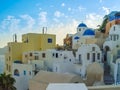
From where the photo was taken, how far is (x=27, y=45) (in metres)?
33.5

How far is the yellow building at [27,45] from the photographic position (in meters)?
32.2

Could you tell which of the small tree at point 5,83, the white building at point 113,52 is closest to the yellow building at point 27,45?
the white building at point 113,52

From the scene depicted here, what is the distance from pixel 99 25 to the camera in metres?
40.5

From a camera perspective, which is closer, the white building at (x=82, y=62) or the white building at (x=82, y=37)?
the white building at (x=82, y=62)

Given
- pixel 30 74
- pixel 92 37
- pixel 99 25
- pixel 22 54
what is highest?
pixel 99 25

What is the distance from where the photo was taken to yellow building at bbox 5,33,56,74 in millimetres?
32250

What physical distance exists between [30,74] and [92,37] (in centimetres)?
977

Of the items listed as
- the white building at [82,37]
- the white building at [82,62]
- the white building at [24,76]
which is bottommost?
the white building at [24,76]

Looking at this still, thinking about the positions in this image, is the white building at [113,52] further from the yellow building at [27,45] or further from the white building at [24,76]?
the yellow building at [27,45]

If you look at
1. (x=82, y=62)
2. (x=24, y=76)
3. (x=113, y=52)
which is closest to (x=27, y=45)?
(x=24, y=76)

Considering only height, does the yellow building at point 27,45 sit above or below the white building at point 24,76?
above

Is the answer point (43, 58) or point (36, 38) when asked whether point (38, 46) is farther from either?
point (43, 58)

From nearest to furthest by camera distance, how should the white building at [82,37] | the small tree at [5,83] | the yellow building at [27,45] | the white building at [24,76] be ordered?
1. the small tree at [5,83]
2. the white building at [24,76]
3. the white building at [82,37]
4. the yellow building at [27,45]

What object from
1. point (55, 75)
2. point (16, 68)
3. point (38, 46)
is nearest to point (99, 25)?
point (38, 46)
